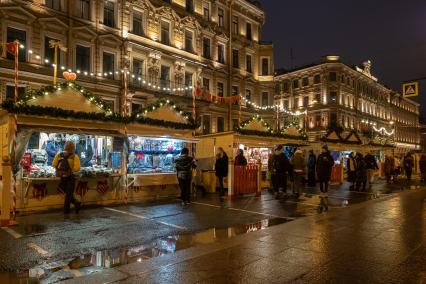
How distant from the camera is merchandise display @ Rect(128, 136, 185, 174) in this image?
539 inches

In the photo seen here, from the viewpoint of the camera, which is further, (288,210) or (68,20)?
(68,20)

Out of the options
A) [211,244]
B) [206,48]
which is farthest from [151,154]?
[206,48]

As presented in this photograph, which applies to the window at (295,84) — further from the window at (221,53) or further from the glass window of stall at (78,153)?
the glass window of stall at (78,153)

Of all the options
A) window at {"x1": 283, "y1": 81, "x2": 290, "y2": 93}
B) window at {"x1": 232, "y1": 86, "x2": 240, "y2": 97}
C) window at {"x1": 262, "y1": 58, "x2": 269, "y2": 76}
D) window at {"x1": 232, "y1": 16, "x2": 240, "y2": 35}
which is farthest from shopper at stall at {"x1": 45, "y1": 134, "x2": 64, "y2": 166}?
window at {"x1": 283, "y1": 81, "x2": 290, "y2": 93}

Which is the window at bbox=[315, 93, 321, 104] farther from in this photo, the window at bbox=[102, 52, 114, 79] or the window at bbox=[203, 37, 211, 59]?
the window at bbox=[102, 52, 114, 79]

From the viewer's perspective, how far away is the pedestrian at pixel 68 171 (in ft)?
32.7

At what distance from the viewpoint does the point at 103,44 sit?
84.4 ft

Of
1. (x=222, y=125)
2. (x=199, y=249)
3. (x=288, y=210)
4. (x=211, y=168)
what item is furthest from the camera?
(x=222, y=125)

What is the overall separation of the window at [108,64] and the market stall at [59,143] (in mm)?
14158

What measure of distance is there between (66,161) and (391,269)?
330 inches

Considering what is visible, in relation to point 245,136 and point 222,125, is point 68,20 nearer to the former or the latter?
point 245,136

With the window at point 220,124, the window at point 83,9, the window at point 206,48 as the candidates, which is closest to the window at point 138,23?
the window at point 83,9

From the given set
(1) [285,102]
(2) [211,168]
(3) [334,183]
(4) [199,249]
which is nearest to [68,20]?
(2) [211,168]

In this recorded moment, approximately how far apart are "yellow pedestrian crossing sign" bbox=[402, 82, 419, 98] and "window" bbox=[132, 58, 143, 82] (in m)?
18.2
